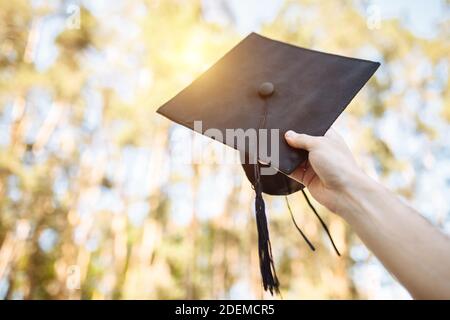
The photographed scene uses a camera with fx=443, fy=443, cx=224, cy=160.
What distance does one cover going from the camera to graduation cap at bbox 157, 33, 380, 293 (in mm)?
1530

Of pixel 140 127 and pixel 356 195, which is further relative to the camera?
pixel 140 127

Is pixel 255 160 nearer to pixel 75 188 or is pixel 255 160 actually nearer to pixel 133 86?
pixel 133 86

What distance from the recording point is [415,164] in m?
12.3

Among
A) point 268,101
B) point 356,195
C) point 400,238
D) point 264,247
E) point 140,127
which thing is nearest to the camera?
point 400,238

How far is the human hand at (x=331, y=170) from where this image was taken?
3.36ft

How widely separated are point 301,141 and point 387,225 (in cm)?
45

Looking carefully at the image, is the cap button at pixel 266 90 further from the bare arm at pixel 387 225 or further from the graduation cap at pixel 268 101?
the bare arm at pixel 387 225

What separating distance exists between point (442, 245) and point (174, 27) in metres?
10.4

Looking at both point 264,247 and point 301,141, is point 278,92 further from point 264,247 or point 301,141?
point 264,247

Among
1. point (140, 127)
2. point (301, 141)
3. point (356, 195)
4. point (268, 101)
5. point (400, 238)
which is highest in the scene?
point (140, 127)

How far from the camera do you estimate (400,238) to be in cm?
86

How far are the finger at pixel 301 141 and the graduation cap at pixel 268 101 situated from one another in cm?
5

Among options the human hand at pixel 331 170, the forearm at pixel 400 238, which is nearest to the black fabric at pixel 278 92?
the human hand at pixel 331 170

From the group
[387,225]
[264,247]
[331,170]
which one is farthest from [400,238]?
[264,247]
